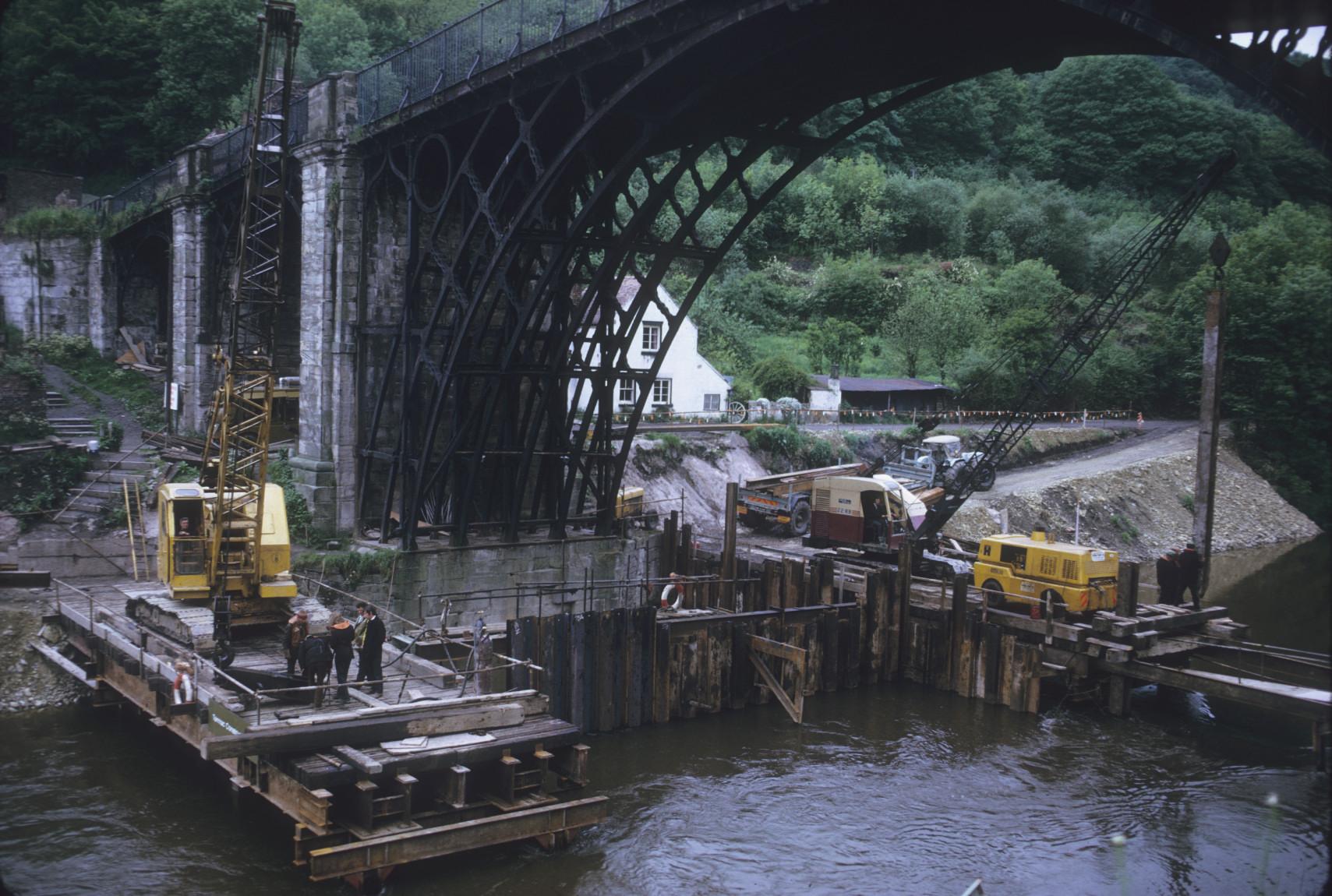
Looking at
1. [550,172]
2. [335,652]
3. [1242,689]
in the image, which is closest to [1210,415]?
[1242,689]

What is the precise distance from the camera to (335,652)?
16.2 meters

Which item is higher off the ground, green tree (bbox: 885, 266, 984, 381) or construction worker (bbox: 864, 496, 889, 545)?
green tree (bbox: 885, 266, 984, 381)

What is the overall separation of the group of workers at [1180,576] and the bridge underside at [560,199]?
40.8 feet

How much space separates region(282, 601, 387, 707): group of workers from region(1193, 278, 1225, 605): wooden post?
16.7 meters

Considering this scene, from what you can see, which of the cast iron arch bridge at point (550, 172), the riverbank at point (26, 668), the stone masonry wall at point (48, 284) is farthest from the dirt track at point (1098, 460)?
the stone masonry wall at point (48, 284)

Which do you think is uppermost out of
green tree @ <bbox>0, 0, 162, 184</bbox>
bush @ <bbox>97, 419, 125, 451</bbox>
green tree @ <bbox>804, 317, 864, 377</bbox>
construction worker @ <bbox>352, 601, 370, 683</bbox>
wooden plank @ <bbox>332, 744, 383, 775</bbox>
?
green tree @ <bbox>0, 0, 162, 184</bbox>

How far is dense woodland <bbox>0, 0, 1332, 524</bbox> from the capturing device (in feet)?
133

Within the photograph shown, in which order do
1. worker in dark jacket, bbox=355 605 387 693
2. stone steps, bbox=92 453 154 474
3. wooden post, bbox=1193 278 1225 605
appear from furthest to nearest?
stone steps, bbox=92 453 154 474, wooden post, bbox=1193 278 1225 605, worker in dark jacket, bbox=355 605 387 693

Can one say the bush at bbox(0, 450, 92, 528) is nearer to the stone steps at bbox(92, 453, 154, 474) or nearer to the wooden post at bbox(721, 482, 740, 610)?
the stone steps at bbox(92, 453, 154, 474)

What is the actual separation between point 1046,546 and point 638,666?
10.0 metres

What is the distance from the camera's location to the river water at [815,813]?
14844 millimetres

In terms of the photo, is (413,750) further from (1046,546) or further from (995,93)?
(995,93)

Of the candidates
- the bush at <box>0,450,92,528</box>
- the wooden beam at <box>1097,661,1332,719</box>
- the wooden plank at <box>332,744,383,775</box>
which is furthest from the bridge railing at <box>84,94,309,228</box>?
the wooden beam at <box>1097,661,1332,719</box>

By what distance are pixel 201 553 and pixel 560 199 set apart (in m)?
11.6
